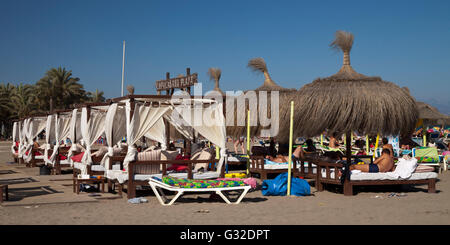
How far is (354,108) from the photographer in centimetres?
1088

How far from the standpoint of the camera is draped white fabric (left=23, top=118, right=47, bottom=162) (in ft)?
63.5

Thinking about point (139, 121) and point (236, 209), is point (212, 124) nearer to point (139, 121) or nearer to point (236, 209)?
point (139, 121)

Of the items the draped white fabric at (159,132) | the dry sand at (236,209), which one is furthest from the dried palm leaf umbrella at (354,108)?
the draped white fabric at (159,132)

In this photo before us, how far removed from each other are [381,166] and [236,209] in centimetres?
405

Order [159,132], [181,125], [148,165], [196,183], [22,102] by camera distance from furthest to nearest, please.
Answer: [22,102] → [159,132] → [181,125] → [148,165] → [196,183]

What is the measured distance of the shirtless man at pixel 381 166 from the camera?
1060 cm

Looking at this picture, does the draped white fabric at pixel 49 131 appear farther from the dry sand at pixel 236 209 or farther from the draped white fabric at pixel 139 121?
the draped white fabric at pixel 139 121

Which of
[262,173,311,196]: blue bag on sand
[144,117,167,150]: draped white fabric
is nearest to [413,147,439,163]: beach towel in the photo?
[262,173,311,196]: blue bag on sand

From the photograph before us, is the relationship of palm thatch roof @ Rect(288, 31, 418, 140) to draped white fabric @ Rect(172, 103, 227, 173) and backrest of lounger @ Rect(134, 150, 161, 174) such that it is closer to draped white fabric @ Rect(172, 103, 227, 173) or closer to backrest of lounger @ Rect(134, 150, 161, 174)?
draped white fabric @ Rect(172, 103, 227, 173)

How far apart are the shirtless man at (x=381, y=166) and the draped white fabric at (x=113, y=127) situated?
597 cm

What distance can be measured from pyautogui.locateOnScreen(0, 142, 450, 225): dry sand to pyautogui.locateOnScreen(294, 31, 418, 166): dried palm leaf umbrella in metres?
1.57

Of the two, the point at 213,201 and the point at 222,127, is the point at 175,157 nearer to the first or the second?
the point at 222,127
